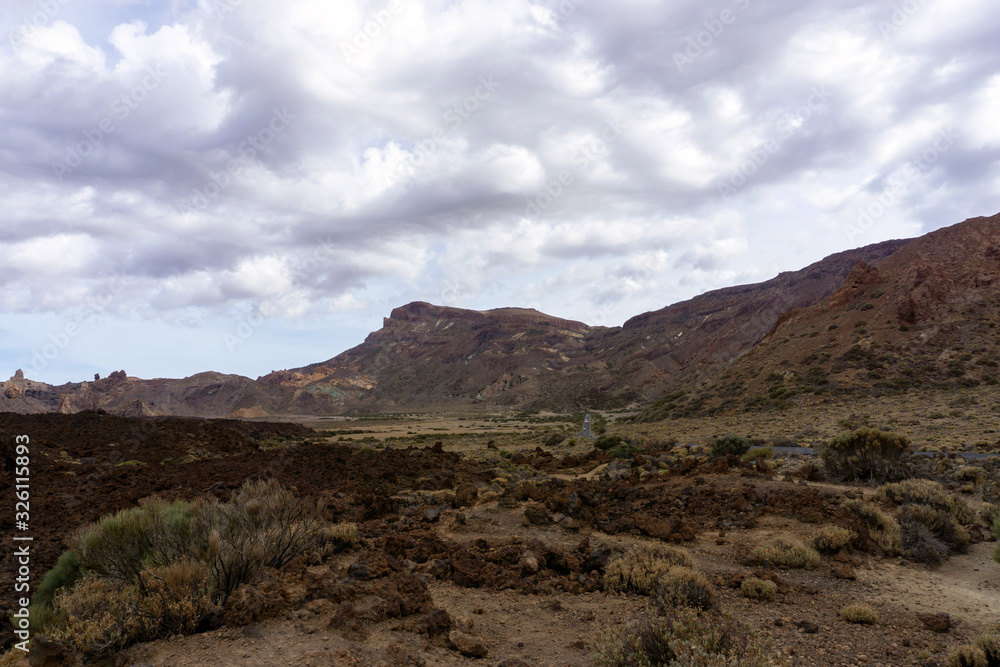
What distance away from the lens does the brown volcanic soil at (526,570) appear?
562 centimetres

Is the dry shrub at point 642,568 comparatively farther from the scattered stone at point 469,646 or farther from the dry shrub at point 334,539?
the dry shrub at point 334,539

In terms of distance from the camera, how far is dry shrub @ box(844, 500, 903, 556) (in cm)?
865

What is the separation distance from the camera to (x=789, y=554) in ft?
27.1

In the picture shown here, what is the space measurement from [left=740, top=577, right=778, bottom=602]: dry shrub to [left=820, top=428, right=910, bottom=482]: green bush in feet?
29.6

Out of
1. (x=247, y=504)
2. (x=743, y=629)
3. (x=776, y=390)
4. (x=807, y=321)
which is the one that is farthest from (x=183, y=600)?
(x=807, y=321)

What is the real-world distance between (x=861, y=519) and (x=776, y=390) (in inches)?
1417

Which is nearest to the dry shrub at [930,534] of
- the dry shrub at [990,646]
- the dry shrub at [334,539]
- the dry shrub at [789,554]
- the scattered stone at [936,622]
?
the dry shrub at [789,554]

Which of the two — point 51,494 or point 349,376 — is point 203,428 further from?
point 349,376

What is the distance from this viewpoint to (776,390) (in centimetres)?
4203

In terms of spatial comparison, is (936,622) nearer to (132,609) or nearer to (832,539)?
(832,539)

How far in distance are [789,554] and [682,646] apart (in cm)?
524

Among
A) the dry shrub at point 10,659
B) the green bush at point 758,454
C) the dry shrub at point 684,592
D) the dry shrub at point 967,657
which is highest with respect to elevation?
the dry shrub at point 10,659

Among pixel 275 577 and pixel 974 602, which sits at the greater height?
pixel 275 577

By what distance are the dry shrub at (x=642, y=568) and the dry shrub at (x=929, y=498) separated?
233 inches
